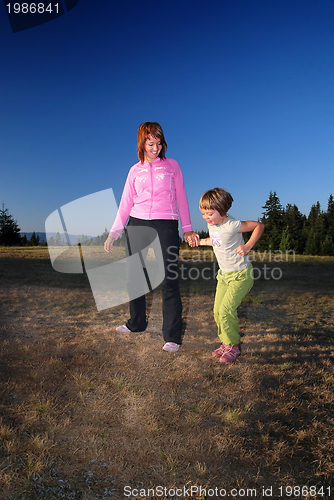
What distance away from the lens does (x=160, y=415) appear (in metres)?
2.38

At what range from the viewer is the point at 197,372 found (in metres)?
3.19

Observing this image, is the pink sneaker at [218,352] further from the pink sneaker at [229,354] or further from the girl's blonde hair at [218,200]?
the girl's blonde hair at [218,200]

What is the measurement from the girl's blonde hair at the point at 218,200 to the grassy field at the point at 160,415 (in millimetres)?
1775

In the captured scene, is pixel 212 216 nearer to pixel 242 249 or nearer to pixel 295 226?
pixel 242 249

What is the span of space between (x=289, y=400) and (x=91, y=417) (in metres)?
1.74

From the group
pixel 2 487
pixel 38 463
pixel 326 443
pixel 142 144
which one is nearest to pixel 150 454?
pixel 38 463

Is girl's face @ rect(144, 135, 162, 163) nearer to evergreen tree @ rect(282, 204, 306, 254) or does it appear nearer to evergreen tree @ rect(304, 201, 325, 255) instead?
evergreen tree @ rect(282, 204, 306, 254)

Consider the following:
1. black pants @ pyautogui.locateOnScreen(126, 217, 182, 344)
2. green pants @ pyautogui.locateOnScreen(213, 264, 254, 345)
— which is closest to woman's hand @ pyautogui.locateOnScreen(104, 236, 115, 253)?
black pants @ pyautogui.locateOnScreen(126, 217, 182, 344)

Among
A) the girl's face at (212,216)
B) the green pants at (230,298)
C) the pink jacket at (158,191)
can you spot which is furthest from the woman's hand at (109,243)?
the green pants at (230,298)

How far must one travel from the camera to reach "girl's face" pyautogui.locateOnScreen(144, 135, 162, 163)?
11.3 feet

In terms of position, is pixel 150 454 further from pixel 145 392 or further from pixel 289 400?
pixel 289 400

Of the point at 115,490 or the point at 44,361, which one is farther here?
the point at 44,361

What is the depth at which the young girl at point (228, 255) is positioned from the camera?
3285 mm

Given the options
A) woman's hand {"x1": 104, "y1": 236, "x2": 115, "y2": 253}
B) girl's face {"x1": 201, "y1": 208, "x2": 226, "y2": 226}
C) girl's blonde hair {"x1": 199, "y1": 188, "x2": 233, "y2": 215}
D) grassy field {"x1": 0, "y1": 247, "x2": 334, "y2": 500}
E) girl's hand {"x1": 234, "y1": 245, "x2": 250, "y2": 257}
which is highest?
girl's blonde hair {"x1": 199, "y1": 188, "x2": 233, "y2": 215}
